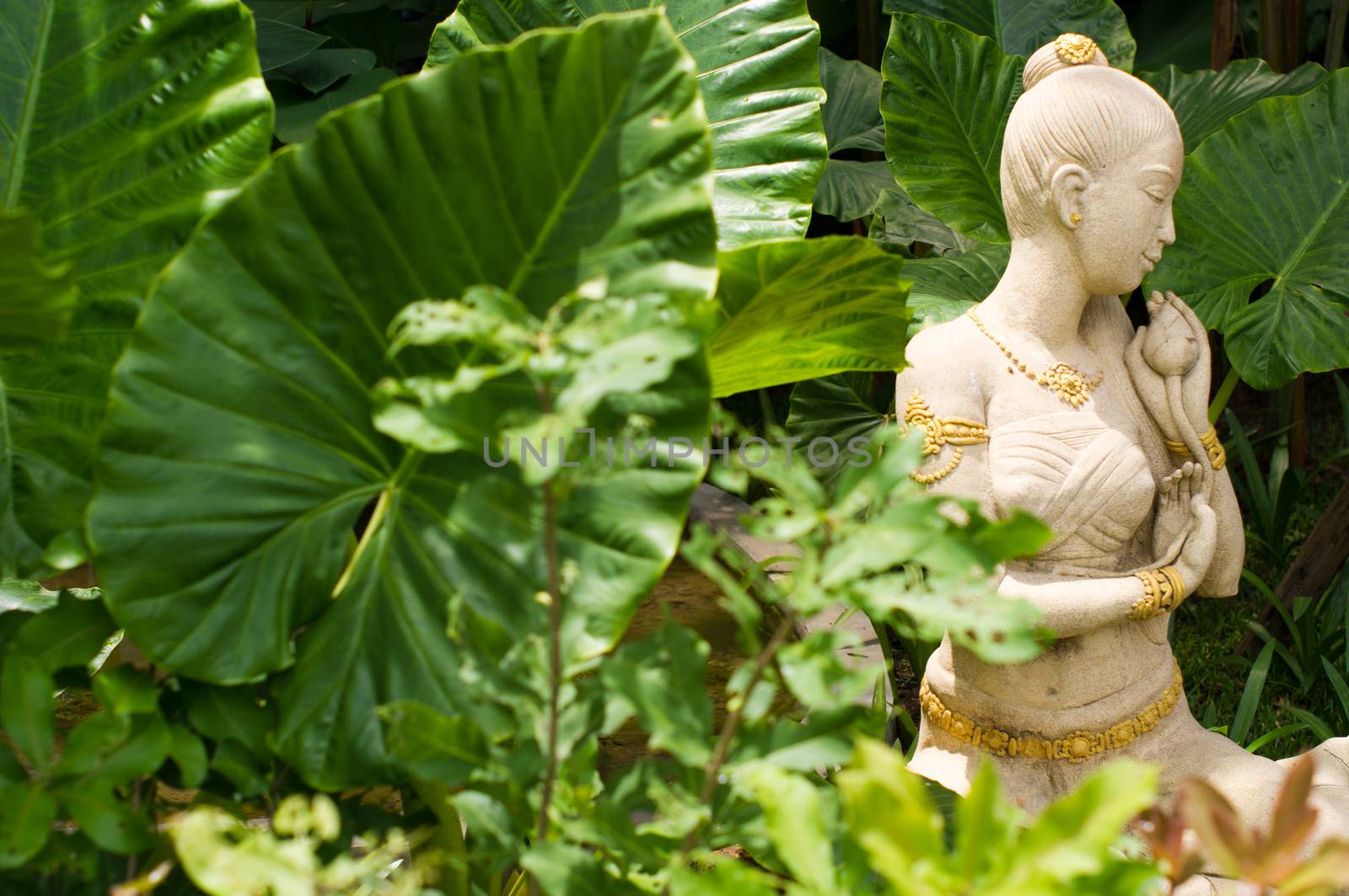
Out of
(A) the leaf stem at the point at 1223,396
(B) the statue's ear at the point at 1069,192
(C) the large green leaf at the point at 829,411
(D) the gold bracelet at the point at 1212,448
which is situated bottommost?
(C) the large green leaf at the point at 829,411

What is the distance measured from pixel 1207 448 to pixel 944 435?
1.27 feet

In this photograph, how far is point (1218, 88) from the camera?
281cm

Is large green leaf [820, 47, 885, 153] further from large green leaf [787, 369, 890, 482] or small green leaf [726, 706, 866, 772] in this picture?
small green leaf [726, 706, 866, 772]

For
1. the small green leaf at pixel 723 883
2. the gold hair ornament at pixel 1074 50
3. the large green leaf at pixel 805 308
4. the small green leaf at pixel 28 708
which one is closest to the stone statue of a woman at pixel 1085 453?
the gold hair ornament at pixel 1074 50

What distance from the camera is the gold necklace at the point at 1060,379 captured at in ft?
5.59

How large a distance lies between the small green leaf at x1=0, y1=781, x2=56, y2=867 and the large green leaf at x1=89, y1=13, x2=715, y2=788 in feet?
0.49

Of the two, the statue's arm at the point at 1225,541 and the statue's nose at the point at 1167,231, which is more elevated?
the statue's nose at the point at 1167,231

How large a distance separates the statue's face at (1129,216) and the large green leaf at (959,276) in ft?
1.76

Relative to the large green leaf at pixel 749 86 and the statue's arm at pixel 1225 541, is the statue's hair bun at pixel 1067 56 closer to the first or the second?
the large green leaf at pixel 749 86

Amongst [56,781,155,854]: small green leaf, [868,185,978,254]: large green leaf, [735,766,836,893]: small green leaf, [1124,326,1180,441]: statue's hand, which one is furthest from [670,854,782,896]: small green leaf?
[868,185,978,254]: large green leaf

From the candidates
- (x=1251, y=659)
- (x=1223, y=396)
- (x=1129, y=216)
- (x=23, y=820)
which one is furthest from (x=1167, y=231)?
(x=1251, y=659)

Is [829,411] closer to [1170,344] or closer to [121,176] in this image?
[1170,344]

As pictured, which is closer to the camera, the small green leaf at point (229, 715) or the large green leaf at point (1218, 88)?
the small green leaf at point (229, 715)

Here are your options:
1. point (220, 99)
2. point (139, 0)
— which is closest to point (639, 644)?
point (220, 99)
